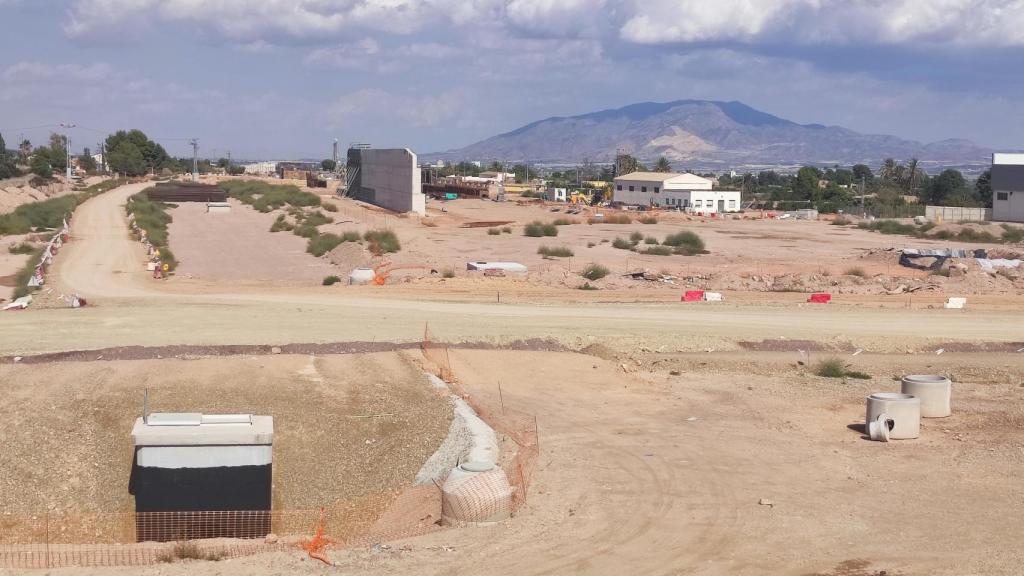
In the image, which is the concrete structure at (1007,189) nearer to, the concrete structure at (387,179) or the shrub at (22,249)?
the concrete structure at (387,179)

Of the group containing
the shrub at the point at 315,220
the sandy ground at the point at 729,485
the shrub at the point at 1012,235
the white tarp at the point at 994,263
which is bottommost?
the sandy ground at the point at 729,485

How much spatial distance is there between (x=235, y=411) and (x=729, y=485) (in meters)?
8.50

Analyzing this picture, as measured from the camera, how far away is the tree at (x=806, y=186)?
126688 mm

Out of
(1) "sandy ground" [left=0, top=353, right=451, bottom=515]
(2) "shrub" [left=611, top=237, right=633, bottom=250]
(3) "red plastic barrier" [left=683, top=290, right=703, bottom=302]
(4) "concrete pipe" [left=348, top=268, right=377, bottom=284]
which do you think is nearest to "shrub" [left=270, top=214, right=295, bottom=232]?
(2) "shrub" [left=611, top=237, right=633, bottom=250]

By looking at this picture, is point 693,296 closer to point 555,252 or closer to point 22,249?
point 555,252

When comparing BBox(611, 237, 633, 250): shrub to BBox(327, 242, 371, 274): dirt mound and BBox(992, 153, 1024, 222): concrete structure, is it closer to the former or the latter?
BBox(327, 242, 371, 274): dirt mound

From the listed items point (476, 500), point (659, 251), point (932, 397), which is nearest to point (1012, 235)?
point (659, 251)

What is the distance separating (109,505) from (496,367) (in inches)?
393

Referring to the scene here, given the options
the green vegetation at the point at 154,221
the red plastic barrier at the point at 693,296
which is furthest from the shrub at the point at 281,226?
the red plastic barrier at the point at 693,296

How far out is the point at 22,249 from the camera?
5422 centimetres

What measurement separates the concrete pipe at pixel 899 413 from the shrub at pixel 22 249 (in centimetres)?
4559

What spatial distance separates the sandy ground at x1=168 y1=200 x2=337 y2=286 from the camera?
150 ft

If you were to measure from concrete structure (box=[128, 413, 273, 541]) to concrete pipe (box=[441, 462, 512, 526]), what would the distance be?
273cm

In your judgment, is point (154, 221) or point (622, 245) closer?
point (622, 245)
